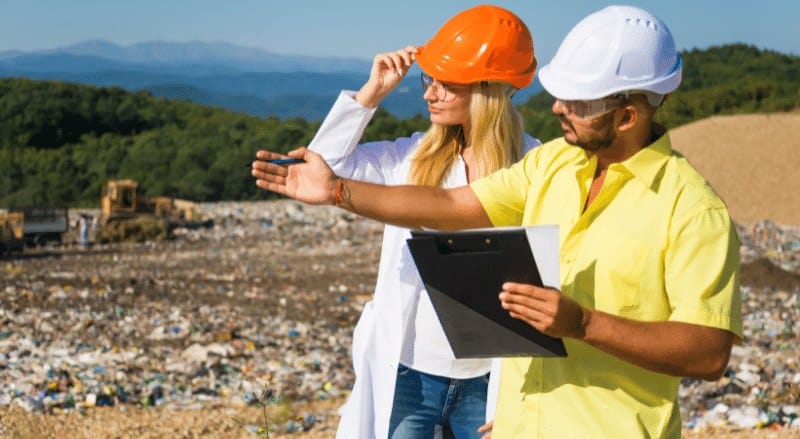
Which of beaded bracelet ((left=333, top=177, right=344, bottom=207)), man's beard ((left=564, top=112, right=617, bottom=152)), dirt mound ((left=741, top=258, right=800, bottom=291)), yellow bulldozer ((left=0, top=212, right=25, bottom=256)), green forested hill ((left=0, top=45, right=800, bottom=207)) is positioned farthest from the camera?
green forested hill ((left=0, top=45, right=800, bottom=207))

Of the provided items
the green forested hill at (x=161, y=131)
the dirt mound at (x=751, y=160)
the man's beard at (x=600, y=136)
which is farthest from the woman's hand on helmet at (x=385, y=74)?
the green forested hill at (x=161, y=131)

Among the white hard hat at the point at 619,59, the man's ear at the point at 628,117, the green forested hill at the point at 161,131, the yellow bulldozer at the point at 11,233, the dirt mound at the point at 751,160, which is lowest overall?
the green forested hill at the point at 161,131

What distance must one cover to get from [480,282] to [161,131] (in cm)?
4798

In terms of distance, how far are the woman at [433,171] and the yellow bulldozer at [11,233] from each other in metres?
17.2

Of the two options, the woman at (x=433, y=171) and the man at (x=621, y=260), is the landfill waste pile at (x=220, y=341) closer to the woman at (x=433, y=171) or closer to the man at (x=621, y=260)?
the woman at (x=433, y=171)

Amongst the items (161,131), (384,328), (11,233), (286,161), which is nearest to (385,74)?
(384,328)

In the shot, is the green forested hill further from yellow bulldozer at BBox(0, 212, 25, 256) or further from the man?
the man

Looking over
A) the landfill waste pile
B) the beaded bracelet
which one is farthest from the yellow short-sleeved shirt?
the landfill waste pile

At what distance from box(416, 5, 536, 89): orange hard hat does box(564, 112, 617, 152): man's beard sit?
3.96 ft

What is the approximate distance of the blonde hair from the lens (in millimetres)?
3316

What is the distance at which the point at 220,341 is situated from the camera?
1113cm

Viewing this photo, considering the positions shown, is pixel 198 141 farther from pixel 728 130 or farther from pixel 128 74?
pixel 128 74

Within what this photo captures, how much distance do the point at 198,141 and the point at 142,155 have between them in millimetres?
1954

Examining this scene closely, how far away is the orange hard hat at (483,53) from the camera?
327 cm
